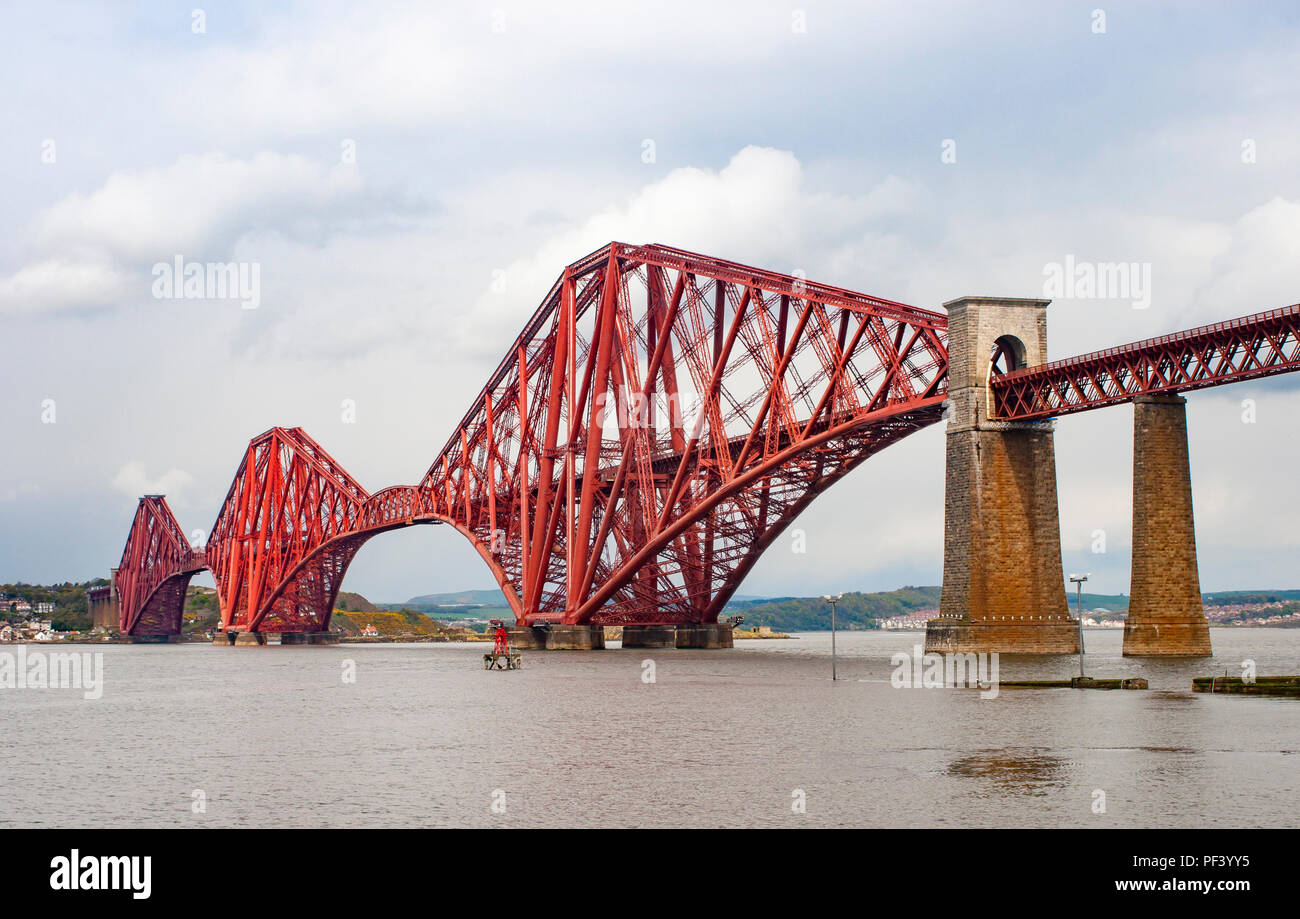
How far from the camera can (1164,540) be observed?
202ft

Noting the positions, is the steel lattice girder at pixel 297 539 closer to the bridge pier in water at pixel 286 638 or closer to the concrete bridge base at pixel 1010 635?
the bridge pier in water at pixel 286 638

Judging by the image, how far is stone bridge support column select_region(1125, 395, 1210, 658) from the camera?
61688mm

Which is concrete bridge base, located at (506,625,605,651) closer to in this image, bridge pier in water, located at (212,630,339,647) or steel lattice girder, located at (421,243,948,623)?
steel lattice girder, located at (421,243,948,623)

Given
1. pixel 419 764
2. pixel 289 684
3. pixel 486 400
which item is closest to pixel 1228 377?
pixel 419 764

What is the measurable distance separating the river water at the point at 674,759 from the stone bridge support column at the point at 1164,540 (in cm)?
169

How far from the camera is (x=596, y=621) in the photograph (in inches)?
4451

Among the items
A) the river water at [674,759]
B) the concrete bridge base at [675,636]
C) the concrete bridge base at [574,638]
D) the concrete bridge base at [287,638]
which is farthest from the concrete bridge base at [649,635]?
the concrete bridge base at [287,638]

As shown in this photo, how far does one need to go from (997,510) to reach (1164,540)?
10.6m

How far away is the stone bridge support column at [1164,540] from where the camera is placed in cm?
6169

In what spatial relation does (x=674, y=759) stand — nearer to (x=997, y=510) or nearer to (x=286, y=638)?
(x=997, y=510)

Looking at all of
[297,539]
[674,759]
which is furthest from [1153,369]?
[297,539]

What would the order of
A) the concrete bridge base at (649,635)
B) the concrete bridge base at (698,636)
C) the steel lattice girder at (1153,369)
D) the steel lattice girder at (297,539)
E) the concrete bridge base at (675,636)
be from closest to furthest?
1. the steel lattice girder at (1153,369)
2. the concrete bridge base at (649,635)
3. the concrete bridge base at (675,636)
4. the concrete bridge base at (698,636)
5. the steel lattice girder at (297,539)
